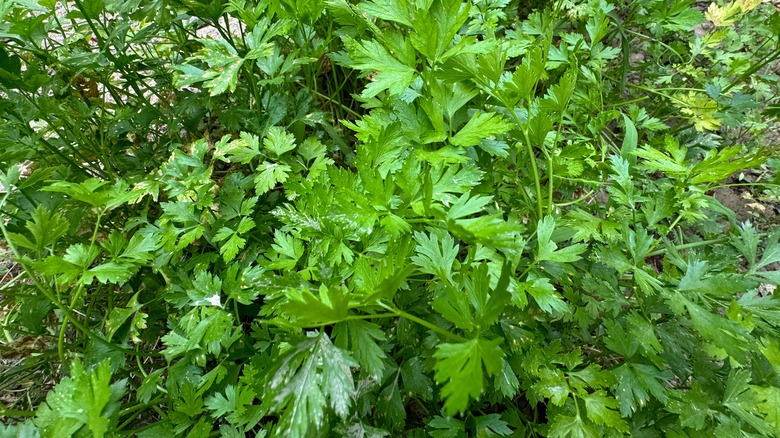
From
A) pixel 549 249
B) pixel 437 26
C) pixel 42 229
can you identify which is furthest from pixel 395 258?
pixel 42 229

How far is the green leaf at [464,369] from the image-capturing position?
1.90 feet

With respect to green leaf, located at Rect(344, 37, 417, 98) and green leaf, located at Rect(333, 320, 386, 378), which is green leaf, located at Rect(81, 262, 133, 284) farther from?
green leaf, located at Rect(344, 37, 417, 98)

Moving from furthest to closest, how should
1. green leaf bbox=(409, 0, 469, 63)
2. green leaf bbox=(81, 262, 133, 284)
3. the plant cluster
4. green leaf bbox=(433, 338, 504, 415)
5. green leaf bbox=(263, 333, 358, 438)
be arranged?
green leaf bbox=(81, 262, 133, 284) → green leaf bbox=(409, 0, 469, 63) → the plant cluster → green leaf bbox=(263, 333, 358, 438) → green leaf bbox=(433, 338, 504, 415)

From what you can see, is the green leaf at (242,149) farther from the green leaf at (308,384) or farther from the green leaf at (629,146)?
the green leaf at (629,146)

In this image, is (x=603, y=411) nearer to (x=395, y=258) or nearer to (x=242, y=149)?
(x=395, y=258)

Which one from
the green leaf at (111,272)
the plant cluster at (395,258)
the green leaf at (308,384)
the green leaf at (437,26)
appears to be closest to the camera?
the green leaf at (308,384)

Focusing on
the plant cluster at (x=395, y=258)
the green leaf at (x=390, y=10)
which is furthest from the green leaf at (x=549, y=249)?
the green leaf at (x=390, y=10)

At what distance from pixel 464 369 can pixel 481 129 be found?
1.99ft

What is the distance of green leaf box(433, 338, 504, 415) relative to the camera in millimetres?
578

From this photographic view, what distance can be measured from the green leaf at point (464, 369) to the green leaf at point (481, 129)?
0.52 m

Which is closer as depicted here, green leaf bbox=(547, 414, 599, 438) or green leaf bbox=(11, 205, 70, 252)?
green leaf bbox=(547, 414, 599, 438)

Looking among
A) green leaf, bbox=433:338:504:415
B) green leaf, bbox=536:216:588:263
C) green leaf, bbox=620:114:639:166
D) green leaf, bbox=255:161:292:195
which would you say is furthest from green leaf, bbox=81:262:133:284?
green leaf, bbox=620:114:639:166

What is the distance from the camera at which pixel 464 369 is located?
2.02 feet

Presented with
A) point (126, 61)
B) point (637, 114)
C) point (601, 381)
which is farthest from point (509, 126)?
point (126, 61)
